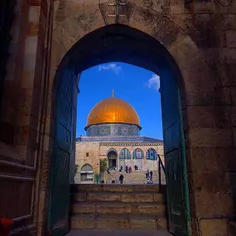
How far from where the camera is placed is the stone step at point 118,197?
6.04 m

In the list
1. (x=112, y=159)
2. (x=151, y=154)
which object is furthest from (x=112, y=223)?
(x=112, y=159)

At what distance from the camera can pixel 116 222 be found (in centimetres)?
516

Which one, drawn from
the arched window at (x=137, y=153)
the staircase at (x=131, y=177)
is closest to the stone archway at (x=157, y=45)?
the staircase at (x=131, y=177)

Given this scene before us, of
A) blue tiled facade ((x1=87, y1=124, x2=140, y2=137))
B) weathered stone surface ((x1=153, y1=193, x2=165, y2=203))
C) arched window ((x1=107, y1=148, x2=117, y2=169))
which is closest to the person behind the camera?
weathered stone surface ((x1=153, y1=193, x2=165, y2=203))

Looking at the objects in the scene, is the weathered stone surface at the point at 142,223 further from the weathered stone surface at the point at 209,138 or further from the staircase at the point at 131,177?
the staircase at the point at 131,177

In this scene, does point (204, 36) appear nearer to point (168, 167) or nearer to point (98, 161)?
point (168, 167)

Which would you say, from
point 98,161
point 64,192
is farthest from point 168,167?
point 98,161

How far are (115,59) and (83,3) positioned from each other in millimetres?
1740

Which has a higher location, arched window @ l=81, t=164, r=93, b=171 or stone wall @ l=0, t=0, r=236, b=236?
arched window @ l=81, t=164, r=93, b=171

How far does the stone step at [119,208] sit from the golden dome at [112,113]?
3620 centimetres

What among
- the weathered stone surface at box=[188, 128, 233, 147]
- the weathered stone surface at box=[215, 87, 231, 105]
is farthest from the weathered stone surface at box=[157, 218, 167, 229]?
the weathered stone surface at box=[215, 87, 231, 105]

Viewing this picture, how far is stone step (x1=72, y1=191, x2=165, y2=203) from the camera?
6.04 metres

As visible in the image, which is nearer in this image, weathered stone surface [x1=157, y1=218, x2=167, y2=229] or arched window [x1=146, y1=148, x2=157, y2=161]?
weathered stone surface [x1=157, y1=218, x2=167, y2=229]

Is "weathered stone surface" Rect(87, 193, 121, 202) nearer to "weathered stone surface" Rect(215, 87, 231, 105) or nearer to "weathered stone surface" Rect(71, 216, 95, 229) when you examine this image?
"weathered stone surface" Rect(71, 216, 95, 229)
